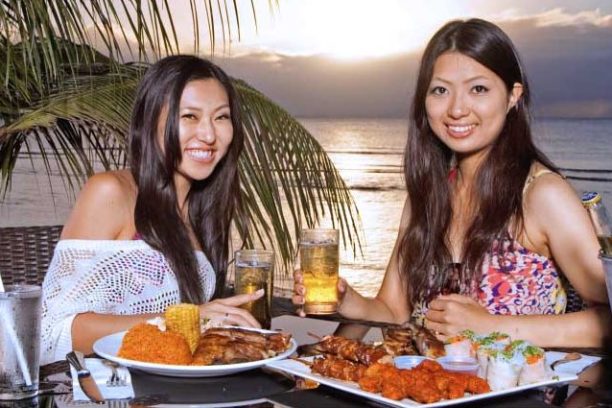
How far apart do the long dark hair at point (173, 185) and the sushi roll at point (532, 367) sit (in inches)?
41.0

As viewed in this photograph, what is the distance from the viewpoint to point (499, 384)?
→ 5.28 ft

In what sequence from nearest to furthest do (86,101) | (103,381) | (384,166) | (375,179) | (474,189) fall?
(103,381) → (474,189) → (86,101) → (375,179) → (384,166)

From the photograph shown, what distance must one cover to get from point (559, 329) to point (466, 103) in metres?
0.74

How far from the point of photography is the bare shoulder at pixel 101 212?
99.0 inches

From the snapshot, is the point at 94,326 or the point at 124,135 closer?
the point at 94,326

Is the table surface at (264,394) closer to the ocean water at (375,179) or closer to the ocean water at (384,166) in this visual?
the ocean water at (384,166)

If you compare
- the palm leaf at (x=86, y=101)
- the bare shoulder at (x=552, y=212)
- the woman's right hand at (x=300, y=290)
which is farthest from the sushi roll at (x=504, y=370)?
the palm leaf at (x=86, y=101)

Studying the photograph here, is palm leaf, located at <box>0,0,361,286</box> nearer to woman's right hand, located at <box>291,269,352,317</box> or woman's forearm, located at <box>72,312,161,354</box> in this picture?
woman's right hand, located at <box>291,269,352,317</box>

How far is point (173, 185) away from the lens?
2.66 m

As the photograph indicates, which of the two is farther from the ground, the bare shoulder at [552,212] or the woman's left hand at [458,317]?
the bare shoulder at [552,212]

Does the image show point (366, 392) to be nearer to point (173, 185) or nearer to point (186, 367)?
point (186, 367)

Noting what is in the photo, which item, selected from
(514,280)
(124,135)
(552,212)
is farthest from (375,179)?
(552,212)

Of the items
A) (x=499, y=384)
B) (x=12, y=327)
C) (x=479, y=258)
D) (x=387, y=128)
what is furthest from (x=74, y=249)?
(x=387, y=128)

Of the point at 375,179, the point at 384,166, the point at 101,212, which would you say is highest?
the point at 101,212
